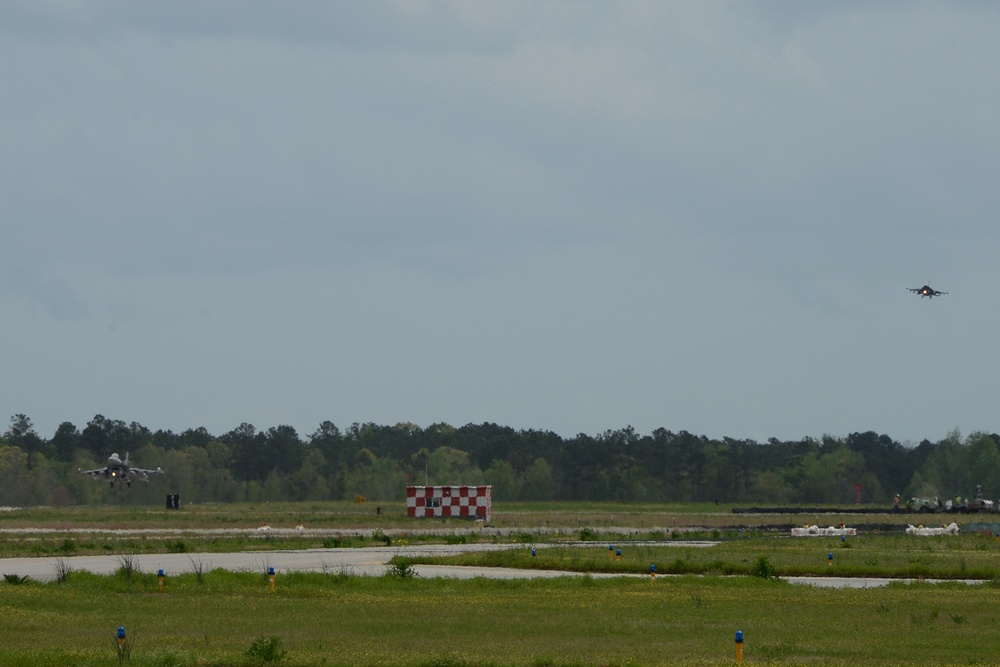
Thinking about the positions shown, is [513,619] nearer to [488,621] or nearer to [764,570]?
[488,621]

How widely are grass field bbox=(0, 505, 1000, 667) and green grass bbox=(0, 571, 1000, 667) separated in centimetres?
5

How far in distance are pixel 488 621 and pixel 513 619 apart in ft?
2.06

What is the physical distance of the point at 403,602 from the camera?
93.9 ft

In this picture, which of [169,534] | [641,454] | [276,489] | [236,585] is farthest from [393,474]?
[236,585]

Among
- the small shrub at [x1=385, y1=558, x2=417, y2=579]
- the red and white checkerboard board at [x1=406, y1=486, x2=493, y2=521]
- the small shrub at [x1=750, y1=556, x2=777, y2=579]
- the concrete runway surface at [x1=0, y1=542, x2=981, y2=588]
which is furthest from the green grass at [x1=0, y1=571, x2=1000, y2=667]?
the red and white checkerboard board at [x1=406, y1=486, x2=493, y2=521]

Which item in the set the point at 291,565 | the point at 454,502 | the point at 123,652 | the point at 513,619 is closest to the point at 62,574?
the point at 291,565

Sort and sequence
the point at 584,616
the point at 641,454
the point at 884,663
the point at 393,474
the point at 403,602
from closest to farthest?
the point at 884,663 < the point at 584,616 < the point at 403,602 < the point at 393,474 < the point at 641,454

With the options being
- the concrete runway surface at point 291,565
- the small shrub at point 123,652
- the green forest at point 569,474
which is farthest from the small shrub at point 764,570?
the green forest at point 569,474

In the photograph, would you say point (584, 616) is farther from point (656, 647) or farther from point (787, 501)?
point (787, 501)

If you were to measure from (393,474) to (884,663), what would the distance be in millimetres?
148880

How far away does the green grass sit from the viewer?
2044 centimetres

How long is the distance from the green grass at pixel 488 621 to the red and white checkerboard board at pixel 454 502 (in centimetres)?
4636

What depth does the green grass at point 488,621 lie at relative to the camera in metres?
20.4

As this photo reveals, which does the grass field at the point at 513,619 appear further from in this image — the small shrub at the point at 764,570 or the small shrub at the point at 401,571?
the small shrub at the point at 764,570
